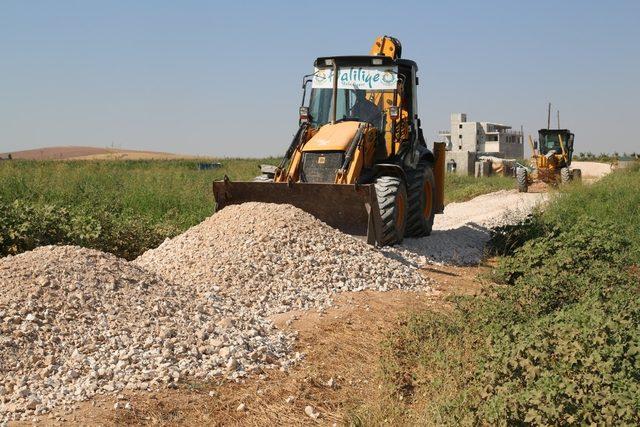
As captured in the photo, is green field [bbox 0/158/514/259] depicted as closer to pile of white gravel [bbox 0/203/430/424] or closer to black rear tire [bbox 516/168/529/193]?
pile of white gravel [bbox 0/203/430/424]

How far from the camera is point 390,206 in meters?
10.3

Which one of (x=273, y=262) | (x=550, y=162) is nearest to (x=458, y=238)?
(x=273, y=262)

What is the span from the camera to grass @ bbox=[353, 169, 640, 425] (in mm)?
4168

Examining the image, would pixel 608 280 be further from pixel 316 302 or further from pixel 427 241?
pixel 427 241

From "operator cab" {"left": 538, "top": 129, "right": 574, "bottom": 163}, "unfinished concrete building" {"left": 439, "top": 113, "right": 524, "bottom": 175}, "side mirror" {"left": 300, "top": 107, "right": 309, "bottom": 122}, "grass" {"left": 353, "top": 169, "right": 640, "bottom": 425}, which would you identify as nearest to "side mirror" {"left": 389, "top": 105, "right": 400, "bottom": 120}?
"side mirror" {"left": 300, "top": 107, "right": 309, "bottom": 122}

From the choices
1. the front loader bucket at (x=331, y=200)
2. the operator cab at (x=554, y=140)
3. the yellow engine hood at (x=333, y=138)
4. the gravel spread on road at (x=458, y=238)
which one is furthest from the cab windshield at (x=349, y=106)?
the operator cab at (x=554, y=140)

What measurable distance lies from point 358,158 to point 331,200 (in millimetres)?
795

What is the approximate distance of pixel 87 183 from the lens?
51.0ft

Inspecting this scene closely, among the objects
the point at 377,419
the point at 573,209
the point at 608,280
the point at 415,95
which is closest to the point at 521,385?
the point at 377,419

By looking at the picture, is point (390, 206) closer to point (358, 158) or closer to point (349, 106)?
point (358, 158)

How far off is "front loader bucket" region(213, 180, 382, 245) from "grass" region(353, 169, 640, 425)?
1992 mm

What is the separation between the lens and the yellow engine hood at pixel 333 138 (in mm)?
10703

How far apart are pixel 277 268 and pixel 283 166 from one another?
319 centimetres

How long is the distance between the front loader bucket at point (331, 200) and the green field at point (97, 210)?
5.42 ft
